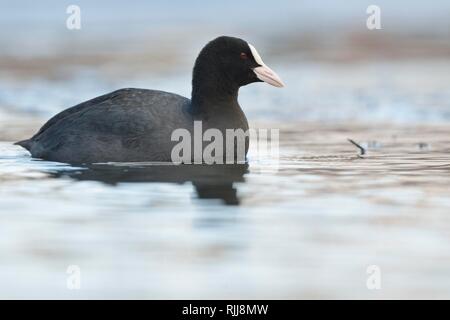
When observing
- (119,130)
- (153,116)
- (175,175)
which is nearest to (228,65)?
(153,116)

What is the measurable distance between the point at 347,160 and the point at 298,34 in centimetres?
1271

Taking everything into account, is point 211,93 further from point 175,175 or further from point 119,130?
point 175,175

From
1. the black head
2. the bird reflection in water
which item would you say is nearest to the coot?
the black head

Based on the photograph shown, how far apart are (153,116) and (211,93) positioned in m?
0.61

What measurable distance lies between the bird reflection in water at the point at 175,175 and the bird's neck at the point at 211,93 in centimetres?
57

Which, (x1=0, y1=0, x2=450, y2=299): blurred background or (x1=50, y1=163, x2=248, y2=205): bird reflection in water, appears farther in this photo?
(x1=50, y1=163, x2=248, y2=205): bird reflection in water

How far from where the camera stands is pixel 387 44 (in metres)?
19.4

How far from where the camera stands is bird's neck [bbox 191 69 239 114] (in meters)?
9.31

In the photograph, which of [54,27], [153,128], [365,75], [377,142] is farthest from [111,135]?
[54,27]

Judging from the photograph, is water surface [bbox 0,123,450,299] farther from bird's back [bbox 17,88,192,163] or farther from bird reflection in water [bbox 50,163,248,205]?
bird's back [bbox 17,88,192,163]

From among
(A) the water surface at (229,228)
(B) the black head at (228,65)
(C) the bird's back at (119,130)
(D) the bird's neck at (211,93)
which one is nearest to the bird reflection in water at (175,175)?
(A) the water surface at (229,228)

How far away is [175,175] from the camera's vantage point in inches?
330

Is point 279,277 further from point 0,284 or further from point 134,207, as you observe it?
point 134,207

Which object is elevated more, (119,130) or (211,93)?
(211,93)
